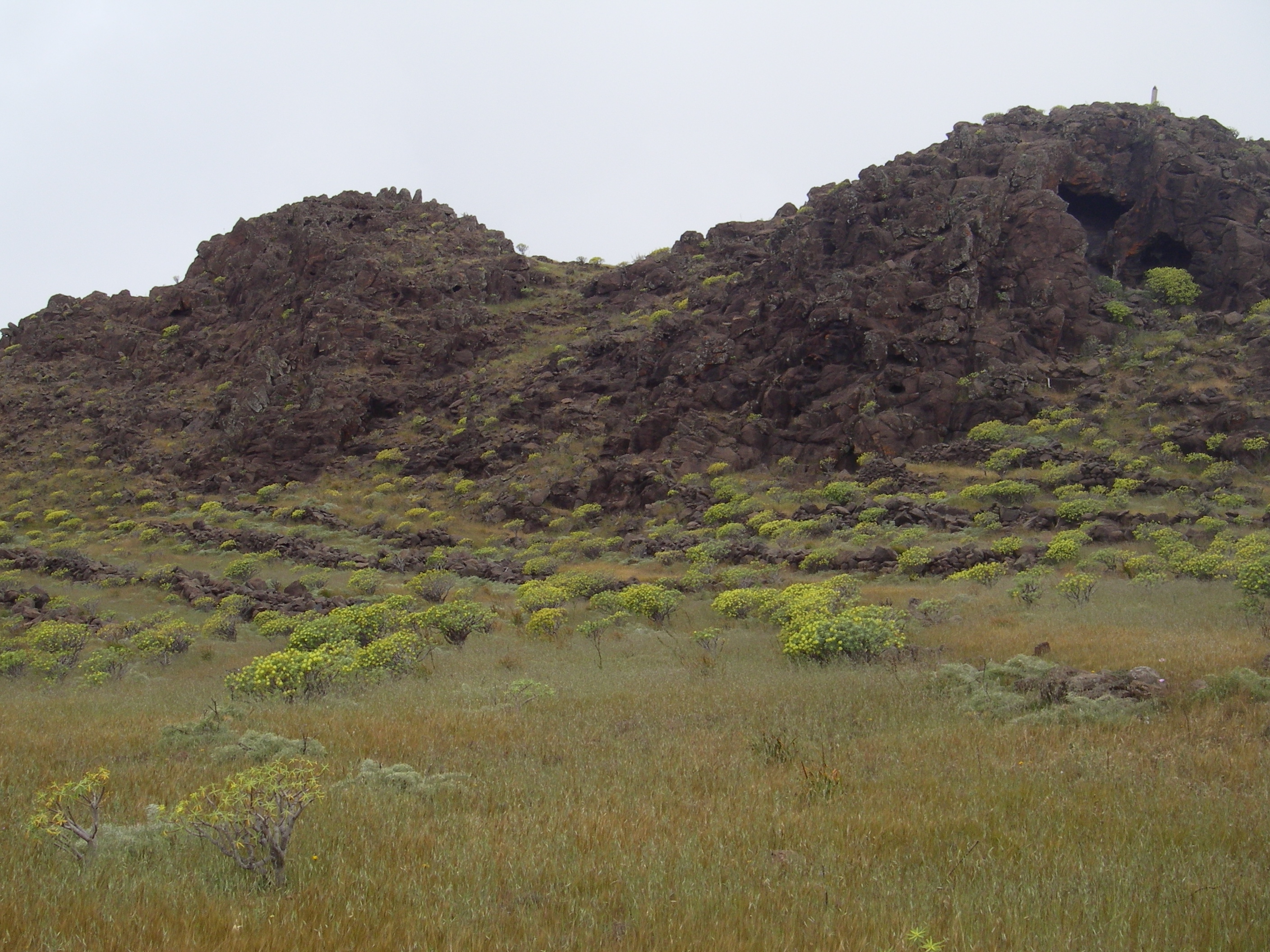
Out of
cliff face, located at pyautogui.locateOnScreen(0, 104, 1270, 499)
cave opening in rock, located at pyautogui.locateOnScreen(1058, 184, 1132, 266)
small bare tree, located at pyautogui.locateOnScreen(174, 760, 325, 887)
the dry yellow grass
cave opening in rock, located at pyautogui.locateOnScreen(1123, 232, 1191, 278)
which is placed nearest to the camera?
the dry yellow grass

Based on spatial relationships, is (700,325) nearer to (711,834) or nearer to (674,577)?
(674,577)

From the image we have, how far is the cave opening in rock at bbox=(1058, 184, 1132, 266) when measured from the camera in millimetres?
41031

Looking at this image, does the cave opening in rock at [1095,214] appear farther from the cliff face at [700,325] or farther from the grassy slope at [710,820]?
the grassy slope at [710,820]

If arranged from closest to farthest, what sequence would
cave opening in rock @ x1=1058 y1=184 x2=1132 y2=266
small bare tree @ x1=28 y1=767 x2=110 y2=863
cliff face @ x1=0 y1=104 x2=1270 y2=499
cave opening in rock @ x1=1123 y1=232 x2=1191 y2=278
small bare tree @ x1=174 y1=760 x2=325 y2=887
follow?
small bare tree @ x1=174 y1=760 x2=325 y2=887 < small bare tree @ x1=28 y1=767 x2=110 y2=863 < cliff face @ x1=0 y1=104 x2=1270 y2=499 < cave opening in rock @ x1=1123 y1=232 x2=1191 y2=278 < cave opening in rock @ x1=1058 y1=184 x2=1132 y2=266

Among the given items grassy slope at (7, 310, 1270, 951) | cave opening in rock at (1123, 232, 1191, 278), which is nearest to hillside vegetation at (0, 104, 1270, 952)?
grassy slope at (7, 310, 1270, 951)

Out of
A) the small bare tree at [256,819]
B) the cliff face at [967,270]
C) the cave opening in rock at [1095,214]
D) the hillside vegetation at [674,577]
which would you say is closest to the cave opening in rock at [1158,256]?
the cliff face at [967,270]

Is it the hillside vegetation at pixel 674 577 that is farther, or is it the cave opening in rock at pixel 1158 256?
the cave opening in rock at pixel 1158 256

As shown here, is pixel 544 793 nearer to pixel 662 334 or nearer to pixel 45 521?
pixel 662 334

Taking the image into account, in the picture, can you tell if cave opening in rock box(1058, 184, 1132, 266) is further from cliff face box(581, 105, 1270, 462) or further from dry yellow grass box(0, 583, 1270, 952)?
dry yellow grass box(0, 583, 1270, 952)

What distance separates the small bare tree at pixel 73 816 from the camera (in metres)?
4.07

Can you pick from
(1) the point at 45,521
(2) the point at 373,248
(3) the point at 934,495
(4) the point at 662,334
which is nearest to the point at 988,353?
(3) the point at 934,495

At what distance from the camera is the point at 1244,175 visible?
38750mm

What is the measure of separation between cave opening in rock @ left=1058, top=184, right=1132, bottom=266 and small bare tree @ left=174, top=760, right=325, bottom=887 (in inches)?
1850

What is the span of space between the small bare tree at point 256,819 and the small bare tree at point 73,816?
437mm
